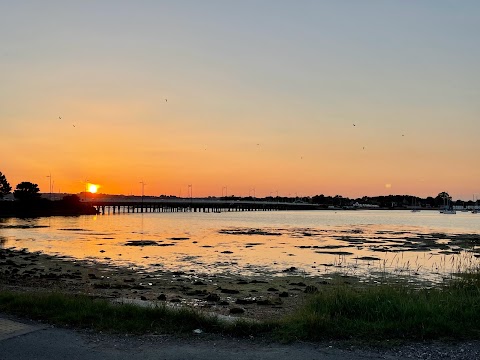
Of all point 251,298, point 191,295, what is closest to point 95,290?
point 191,295

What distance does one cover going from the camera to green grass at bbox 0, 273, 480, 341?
10.1m

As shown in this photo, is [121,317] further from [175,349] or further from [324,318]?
[324,318]

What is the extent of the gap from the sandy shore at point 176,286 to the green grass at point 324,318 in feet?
12.3

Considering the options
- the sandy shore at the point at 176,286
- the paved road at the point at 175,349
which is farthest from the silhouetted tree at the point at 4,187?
the paved road at the point at 175,349

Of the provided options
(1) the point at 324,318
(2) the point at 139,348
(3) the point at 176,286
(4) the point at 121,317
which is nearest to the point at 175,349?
(2) the point at 139,348

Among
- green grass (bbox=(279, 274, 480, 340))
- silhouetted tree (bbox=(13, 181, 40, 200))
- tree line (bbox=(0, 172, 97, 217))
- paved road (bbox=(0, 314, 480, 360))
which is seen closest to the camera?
paved road (bbox=(0, 314, 480, 360))

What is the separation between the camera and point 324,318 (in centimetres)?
1064

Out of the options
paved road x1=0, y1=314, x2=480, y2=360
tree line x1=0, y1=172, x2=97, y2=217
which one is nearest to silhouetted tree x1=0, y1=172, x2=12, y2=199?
tree line x1=0, y1=172, x2=97, y2=217

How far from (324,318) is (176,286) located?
47.8 ft

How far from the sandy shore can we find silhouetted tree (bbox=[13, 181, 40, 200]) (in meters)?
136

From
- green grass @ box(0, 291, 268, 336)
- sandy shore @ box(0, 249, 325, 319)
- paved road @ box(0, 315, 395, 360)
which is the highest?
green grass @ box(0, 291, 268, 336)

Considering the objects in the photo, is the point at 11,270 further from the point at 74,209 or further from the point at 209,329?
the point at 74,209

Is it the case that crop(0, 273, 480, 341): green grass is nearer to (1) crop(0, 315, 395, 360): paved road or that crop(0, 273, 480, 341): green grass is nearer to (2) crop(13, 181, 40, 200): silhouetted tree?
(1) crop(0, 315, 395, 360): paved road

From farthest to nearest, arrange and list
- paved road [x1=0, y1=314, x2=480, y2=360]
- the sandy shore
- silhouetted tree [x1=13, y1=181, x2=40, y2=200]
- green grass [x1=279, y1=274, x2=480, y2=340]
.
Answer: silhouetted tree [x1=13, y1=181, x2=40, y2=200] → the sandy shore → green grass [x1=279, y1=274, x2=480, y2=340] → paved road [x1=0, y1=314, x2=480, y2=360]
